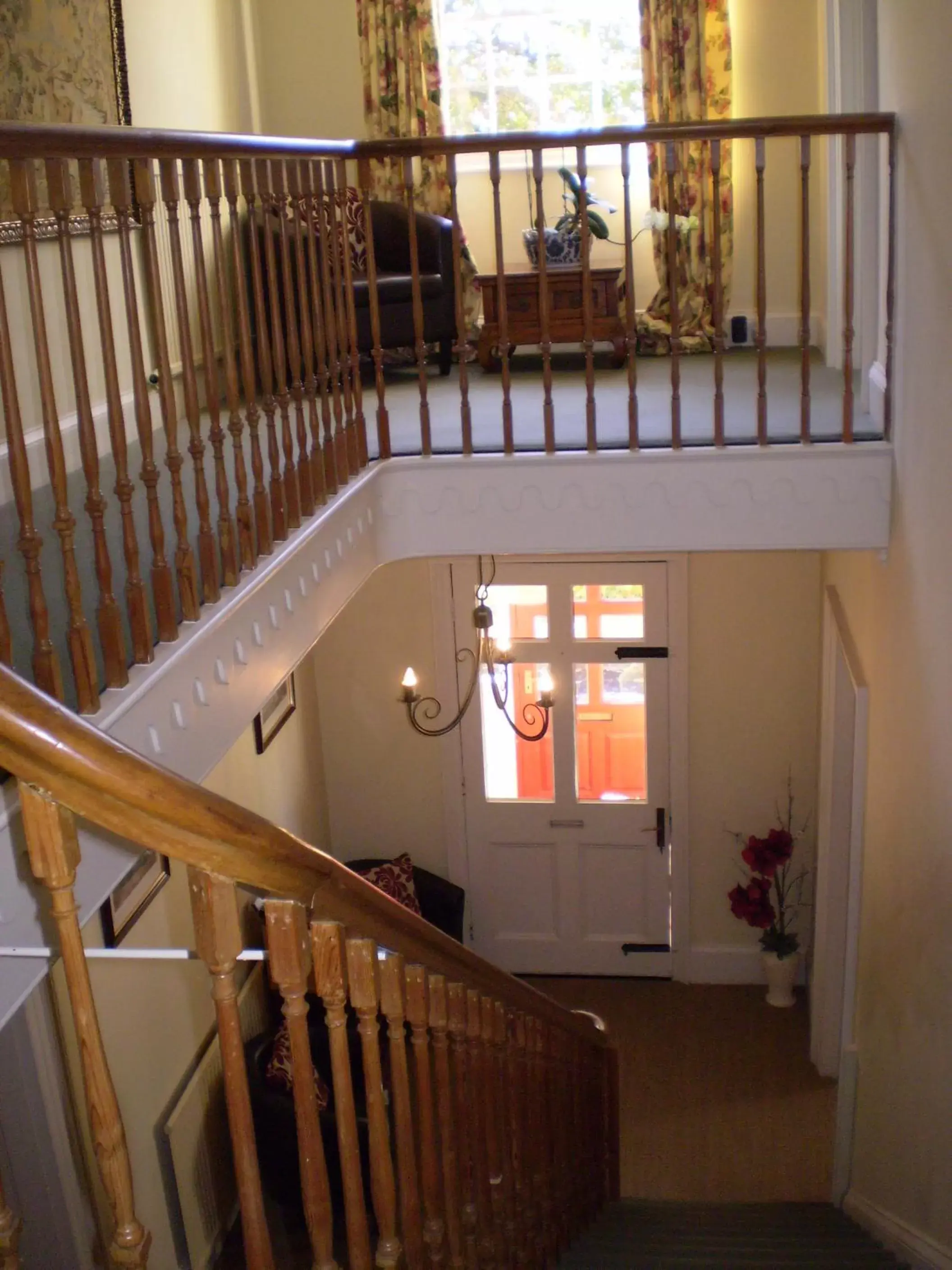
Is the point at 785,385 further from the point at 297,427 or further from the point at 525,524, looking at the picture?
the point at 297,427

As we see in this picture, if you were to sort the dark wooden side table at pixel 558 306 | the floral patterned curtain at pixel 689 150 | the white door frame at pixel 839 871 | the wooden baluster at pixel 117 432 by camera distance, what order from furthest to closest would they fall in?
the floral patterned curtain at pixel 689 150 → the dark wooden side table at pixel 558 306 → the white door frame at pixel 839 871 → the wooden baluster at pixel 117 432

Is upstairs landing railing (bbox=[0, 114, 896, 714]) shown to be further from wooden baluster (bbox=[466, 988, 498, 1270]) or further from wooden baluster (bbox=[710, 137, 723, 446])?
wooden baluster (bbox=[466, 988, 498, 1270])

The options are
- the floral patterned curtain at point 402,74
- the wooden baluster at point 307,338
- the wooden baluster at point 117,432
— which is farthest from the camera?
the floral patterned curtain at point 402,74

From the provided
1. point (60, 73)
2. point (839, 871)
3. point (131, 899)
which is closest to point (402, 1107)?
point (131, 899)

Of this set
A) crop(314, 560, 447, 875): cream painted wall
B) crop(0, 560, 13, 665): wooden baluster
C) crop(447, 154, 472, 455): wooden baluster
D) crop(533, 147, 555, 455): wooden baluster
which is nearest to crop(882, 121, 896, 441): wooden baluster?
crop(533, 147, 555, 455): wooden baluster

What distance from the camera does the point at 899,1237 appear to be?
3.69m

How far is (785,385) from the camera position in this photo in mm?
5141

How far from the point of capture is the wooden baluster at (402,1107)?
1842mm

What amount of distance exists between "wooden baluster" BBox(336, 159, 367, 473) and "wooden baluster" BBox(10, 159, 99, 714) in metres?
1.91

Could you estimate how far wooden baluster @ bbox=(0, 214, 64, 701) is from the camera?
1.95 meters

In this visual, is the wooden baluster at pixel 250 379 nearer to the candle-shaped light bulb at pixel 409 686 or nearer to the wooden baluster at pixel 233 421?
the wooden baluster at pixel 233 421

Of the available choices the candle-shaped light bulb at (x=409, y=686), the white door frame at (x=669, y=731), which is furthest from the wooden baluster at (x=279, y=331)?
the candle-shaped light bulb at (x=409, y=686)

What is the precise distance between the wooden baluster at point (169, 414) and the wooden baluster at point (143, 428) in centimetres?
3

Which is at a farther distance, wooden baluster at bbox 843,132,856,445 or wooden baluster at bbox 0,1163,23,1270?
wooden baluster at bbox 843,132,856,445
